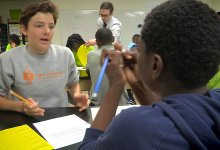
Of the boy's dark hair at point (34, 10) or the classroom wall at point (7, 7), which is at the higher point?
the classroom wall at point (7, 7)

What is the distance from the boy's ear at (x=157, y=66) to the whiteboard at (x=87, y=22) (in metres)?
5.50

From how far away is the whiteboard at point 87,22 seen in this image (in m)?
6.03

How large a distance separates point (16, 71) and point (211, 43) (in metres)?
1.21

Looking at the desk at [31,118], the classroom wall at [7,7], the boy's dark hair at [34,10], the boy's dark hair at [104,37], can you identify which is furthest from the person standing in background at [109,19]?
the classroom wall at [7,7]

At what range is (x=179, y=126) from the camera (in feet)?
1.65

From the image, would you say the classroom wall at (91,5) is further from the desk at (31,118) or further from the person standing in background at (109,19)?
the desk at (31,118)

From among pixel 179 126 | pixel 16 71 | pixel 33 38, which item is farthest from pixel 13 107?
pixel 179 126

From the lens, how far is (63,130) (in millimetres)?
1084

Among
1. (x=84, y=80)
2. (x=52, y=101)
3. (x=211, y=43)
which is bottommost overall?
(x=84, y=80)

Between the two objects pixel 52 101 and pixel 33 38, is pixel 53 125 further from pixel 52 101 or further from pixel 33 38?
pixel 33 38

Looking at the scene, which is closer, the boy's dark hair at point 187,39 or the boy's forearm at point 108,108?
the boy's dark hair at point 187,39

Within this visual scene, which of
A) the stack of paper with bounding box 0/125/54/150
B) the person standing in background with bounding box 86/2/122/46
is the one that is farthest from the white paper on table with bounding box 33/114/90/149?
the person standing in background with bounding box 86/2/122/46

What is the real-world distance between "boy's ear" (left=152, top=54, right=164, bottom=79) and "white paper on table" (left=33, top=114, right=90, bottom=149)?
1.69ft

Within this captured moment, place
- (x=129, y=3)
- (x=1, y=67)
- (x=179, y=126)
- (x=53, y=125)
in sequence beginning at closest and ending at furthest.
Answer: (x=179, y=126) < (x=53, y=125) < (x=1, y=67) < (x=129, y=3)
